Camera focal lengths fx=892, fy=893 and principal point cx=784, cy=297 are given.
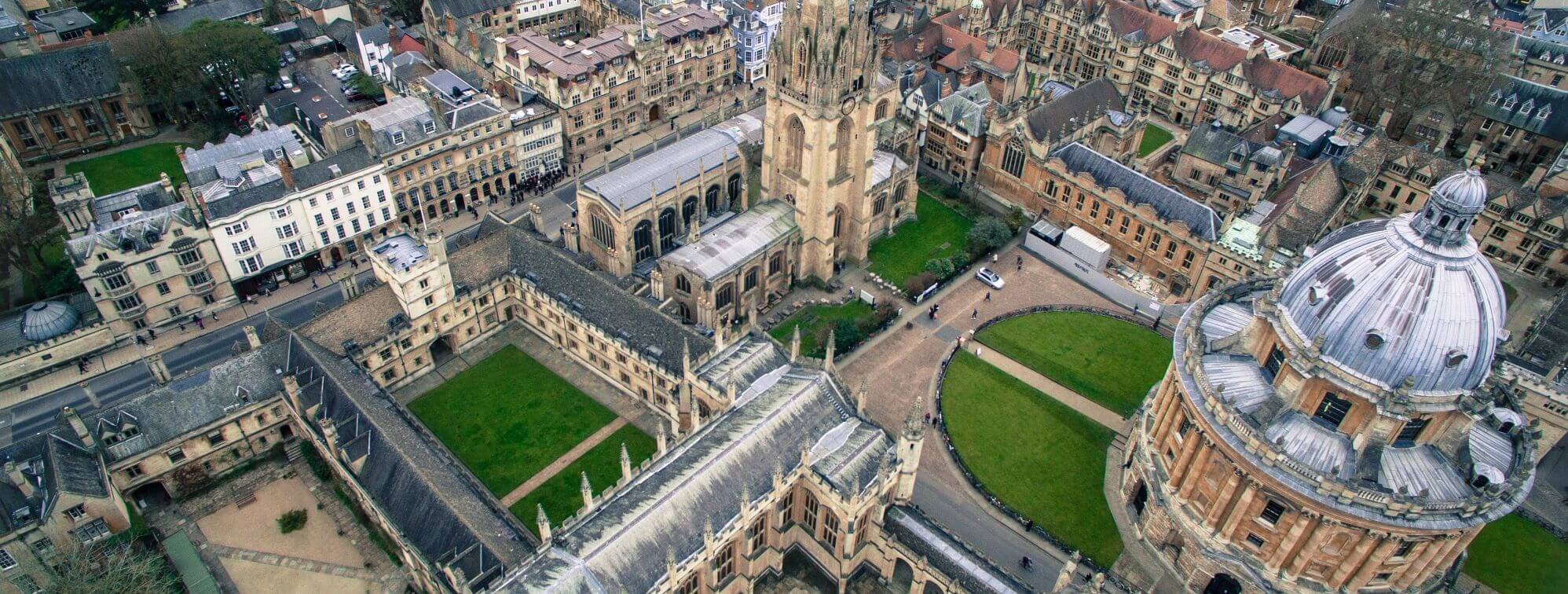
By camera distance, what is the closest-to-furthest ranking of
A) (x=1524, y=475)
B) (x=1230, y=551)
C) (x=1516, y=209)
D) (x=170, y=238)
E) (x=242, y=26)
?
(x=1524, y=475)
(x=1230, y=551)
(x=170, y=238)
(x=1516, y=209)
(x=242, y=26)

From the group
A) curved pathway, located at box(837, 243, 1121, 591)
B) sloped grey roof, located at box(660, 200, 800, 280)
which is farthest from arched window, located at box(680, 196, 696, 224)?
curved pathway, located at box(837, 243, 1121, 591)

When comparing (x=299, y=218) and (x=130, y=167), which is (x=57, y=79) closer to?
(x=130, y=167)

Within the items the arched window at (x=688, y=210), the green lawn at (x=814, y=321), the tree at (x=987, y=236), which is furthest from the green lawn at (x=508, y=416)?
the tree at (x=987, y=236)

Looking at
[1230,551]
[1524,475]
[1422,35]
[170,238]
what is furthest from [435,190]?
[1422,35]

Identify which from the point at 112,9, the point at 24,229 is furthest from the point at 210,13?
the point at 24,229

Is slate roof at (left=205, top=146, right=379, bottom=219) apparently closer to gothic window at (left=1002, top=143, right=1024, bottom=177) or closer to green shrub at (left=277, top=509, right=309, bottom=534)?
green shrub at (left=277, top=509, right=309, bottom=534)

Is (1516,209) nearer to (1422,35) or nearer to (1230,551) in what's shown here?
(1422,35)
